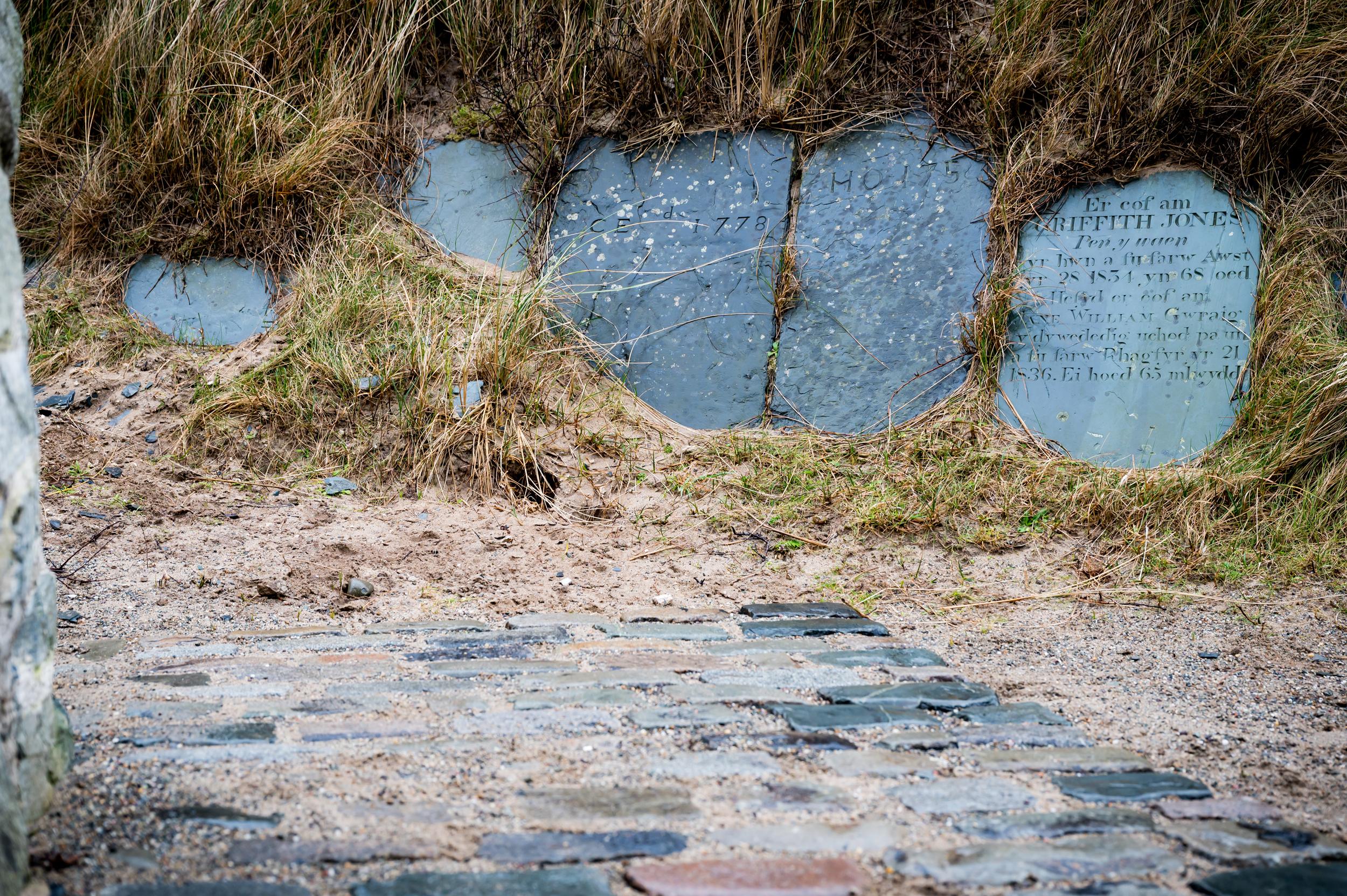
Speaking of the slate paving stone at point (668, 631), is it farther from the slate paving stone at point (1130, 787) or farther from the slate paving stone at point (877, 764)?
the slate paving stone at point (1130, 787)

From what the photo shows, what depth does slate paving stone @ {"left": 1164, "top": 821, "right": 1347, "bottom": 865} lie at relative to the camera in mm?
1356

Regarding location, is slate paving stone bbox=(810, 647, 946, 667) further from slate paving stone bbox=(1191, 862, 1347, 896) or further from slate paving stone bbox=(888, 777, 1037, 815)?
slate paving stone bbox=(1191, 862, 1347, 896)

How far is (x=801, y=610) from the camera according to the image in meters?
2.90

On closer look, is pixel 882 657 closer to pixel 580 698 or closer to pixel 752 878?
pixel 580 698

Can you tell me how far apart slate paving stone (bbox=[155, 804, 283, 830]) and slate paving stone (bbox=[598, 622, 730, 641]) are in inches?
48.2

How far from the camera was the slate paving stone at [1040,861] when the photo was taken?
1269 mm

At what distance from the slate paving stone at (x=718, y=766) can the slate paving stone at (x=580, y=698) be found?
29cm

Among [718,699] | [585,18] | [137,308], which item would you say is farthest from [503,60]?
[718,699]

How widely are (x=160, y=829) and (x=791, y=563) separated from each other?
7.84 ft

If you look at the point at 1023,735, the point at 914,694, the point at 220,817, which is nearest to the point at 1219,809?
the point at 1023,735

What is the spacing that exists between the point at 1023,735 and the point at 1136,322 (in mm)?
2945

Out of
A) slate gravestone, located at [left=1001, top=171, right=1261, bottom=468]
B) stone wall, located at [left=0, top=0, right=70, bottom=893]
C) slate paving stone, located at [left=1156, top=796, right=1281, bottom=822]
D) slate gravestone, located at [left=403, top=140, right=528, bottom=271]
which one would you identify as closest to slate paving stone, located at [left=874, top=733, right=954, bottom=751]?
slate paving stone, located at [left=1156, top=796, right=1281, bottom=822]

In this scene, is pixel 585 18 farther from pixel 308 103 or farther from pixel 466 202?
pixel 308 103

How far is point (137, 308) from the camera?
445 centimetres
